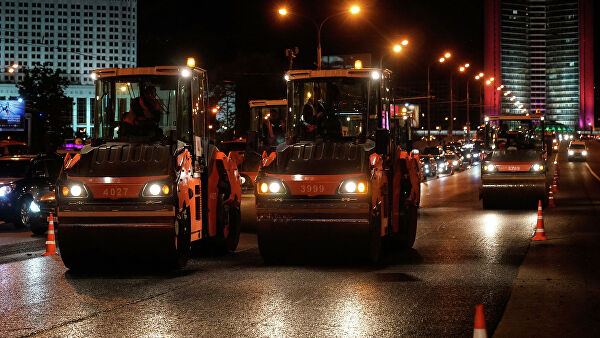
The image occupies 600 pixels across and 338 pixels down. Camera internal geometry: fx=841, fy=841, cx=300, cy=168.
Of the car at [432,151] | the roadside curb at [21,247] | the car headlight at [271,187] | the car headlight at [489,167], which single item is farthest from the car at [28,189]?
the car at [432,151]

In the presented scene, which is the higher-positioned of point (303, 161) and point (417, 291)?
point (303, 161)

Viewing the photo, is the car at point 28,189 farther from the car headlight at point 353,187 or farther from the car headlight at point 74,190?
the car headlight at point 353,187

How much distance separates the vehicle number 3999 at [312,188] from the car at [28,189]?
26.3 ft

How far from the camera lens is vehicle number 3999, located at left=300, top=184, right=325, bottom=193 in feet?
39.3

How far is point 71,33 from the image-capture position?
7623 inches

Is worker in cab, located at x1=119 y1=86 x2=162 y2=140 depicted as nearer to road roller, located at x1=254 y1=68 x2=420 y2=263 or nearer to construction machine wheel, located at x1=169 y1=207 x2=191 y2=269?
construction machine wheel, located at x1=169 y1=207 x2=191 y2=269

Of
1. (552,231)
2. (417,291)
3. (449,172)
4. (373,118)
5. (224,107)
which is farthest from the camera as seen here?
(224,107)

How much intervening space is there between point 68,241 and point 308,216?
3301 millimetres

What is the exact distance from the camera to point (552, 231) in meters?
18.2

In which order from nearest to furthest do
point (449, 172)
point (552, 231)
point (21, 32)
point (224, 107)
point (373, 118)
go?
point (373, 118)
point (552, 231)
point (449, 172)
point (224, 107)
point (21, 32)

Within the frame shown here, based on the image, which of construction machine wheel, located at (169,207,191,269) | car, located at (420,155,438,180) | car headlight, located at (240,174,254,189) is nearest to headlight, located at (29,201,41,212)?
car headlight, located at (240,174,254,189)

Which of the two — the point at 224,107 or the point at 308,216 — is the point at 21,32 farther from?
the point at 308,216


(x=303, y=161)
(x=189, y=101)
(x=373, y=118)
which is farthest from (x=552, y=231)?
(x=189, y=101)

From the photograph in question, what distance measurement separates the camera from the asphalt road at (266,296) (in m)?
8.25
